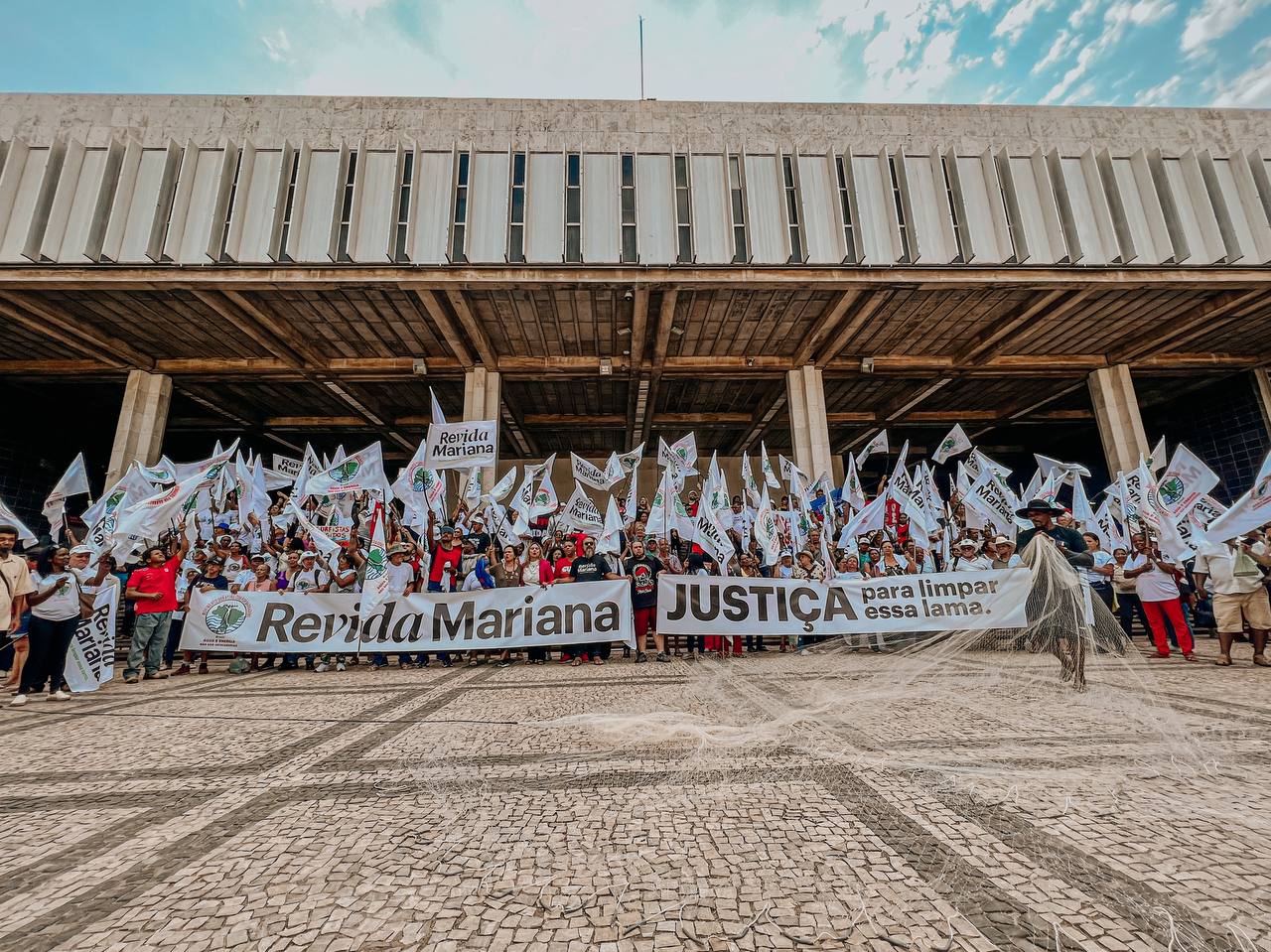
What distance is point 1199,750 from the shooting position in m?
3.28

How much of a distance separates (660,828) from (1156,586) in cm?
970

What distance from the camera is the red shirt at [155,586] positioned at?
795 cm

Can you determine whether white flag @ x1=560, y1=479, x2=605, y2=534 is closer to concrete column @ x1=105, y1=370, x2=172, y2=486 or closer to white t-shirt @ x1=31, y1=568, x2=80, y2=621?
white t-shirt @ x1=31, y1=568, x2=80, y2=621

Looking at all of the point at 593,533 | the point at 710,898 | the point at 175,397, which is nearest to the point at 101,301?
the point at 175,397

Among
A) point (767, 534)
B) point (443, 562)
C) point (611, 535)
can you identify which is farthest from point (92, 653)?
point (767, 534)

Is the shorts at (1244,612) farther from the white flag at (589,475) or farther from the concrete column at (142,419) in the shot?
the concrete column at (142,419)

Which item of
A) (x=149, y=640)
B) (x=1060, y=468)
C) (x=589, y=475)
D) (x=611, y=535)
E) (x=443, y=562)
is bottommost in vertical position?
(x=149, y=640)

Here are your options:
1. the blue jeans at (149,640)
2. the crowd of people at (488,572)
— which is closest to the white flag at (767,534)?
the crowd of people at (488,572)

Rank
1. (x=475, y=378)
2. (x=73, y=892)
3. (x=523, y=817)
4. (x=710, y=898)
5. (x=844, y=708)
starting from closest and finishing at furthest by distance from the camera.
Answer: (x=710, y=898) → (x=73, y=892) → (x=523, y=817) → (x=844, y=708) → (x=475, y=378)

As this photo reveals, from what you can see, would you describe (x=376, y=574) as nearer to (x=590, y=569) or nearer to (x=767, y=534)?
(x=590, y=569)

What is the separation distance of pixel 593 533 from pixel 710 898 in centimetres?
1002

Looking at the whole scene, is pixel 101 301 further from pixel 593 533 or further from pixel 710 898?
pixel 710 898

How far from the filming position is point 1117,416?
17.6m

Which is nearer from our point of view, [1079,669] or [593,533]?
[1079,669]
